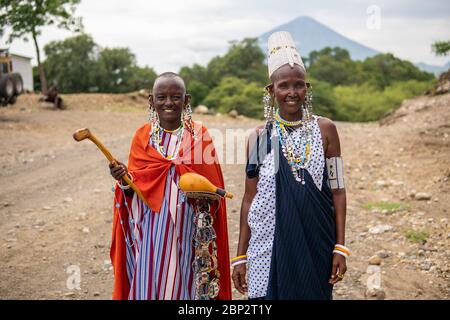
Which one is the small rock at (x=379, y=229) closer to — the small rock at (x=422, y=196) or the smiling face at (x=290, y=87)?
the small rock at (x=422, y=196)

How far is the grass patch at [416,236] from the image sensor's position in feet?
17.9

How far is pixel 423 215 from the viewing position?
621 cm

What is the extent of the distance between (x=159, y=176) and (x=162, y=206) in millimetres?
187

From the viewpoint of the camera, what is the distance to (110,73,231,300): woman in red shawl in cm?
318

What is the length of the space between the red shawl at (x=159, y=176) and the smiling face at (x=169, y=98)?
16 centimetres

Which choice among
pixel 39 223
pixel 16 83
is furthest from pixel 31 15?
pixel 39 223

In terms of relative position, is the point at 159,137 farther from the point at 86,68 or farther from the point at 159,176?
the point at 86,68

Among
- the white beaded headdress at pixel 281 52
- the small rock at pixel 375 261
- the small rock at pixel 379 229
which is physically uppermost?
the white beaded headdress at pixel 281 52

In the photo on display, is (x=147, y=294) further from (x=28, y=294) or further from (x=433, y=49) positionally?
(x=433, y=49)

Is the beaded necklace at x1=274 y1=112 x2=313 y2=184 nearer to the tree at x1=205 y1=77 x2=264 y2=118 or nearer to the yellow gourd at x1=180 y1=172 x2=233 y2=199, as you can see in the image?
the yellow gourd at x1=180 y1=172 x2=233 y2=199

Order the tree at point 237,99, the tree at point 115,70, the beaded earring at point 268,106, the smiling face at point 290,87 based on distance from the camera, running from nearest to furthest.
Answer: the smiling face at point 290,87 → the beaded earring at point 268,106 → the tree at point 237,99 → the tree at point 115,70

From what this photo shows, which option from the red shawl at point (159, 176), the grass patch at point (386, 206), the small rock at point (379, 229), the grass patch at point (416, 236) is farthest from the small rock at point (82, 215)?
the grass patch at point (416, 236)

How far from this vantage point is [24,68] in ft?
107

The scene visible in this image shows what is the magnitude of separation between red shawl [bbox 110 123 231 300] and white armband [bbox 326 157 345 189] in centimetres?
82
